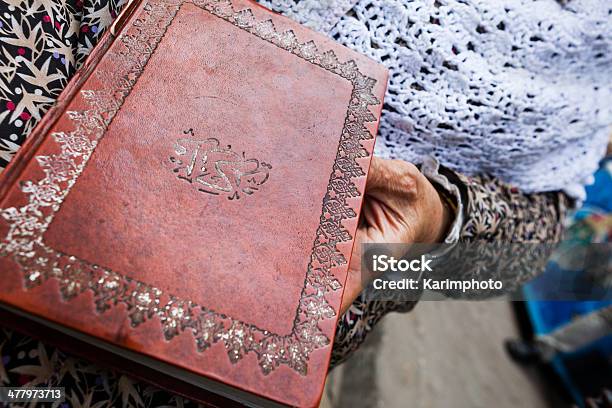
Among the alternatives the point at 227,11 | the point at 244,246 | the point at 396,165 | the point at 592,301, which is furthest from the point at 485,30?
the point at 592,301

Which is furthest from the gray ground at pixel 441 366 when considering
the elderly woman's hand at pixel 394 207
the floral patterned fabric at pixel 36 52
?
the floral patterned fabric at pixel 36 52

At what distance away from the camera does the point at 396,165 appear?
67cm

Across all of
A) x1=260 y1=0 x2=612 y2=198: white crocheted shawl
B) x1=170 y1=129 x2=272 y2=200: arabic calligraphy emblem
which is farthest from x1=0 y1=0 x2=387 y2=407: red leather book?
x1=260 y1=0 x2=612 y2=198: white crocheted shawl

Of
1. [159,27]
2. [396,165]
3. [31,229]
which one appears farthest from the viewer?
[396,165]

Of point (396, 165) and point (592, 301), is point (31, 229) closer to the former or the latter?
point (396, 165)

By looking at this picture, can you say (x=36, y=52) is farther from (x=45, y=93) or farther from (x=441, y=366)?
(x=441, y=366)

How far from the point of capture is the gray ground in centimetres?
150

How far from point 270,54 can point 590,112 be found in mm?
618

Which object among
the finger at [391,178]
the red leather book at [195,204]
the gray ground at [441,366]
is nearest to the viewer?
the red leather book at [195,204]

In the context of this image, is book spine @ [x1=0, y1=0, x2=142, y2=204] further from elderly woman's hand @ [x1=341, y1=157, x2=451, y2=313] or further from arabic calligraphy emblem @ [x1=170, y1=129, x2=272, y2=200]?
elderly woman's hand @ [x1=341, y1=157, x2=451, y2=313]

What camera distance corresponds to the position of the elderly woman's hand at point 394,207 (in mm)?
653

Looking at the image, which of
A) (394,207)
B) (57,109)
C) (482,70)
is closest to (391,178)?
(394,207)

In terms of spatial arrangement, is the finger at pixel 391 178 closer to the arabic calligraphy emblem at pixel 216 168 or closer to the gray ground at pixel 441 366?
Result: the arabic calligraphy emblem at pixel 216 168

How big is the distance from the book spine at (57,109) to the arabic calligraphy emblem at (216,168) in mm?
117
